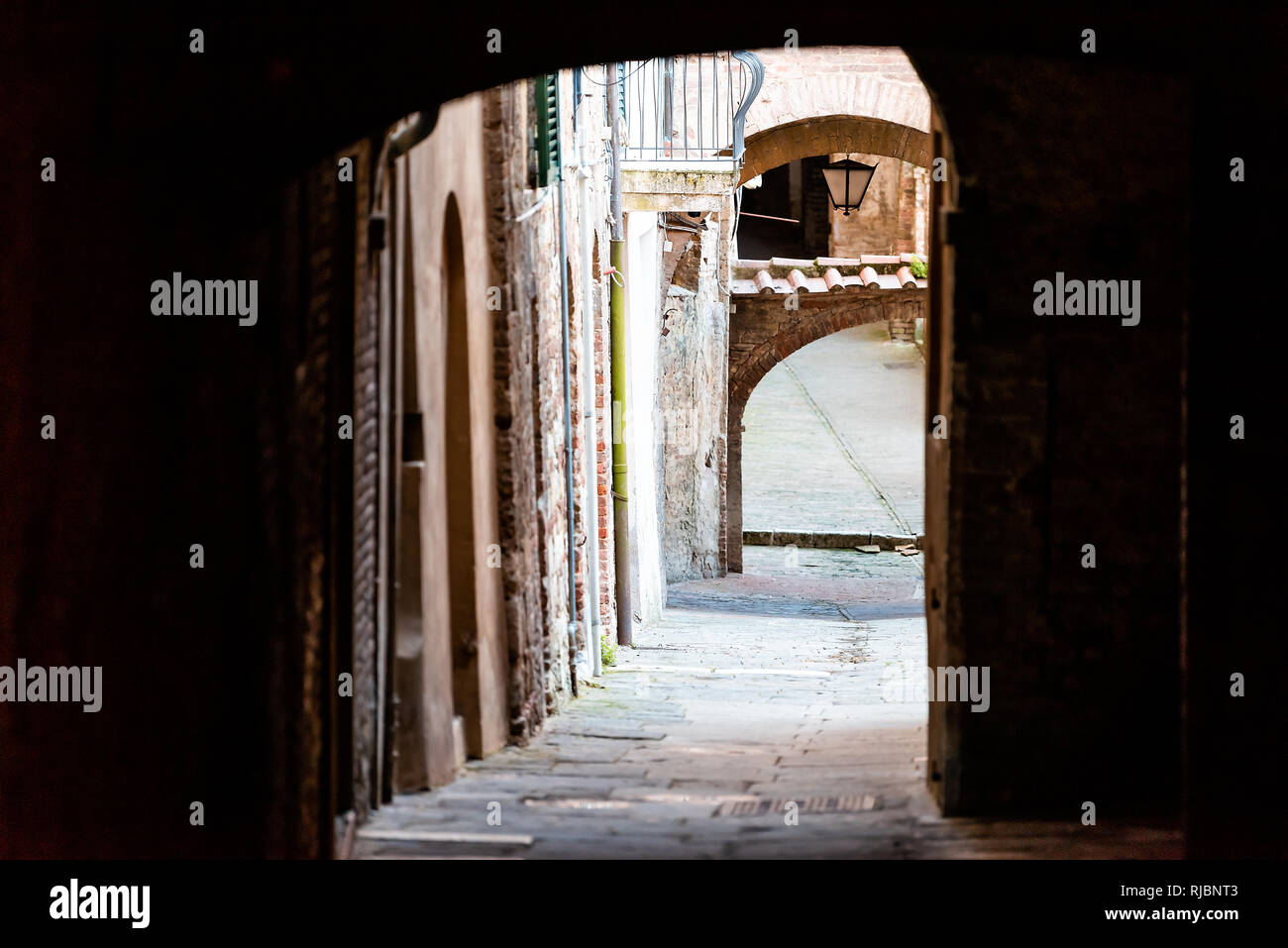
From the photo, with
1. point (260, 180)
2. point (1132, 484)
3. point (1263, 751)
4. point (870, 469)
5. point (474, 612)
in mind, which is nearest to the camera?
point (1263, 751)

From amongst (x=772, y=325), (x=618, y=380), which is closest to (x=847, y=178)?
(x=772, y=325)

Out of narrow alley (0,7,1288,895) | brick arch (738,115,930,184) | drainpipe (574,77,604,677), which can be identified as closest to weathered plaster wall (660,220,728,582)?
brick arch (738,115,930,184)

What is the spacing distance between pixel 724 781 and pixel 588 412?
418 centimetres

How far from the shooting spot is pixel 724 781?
6852 mm

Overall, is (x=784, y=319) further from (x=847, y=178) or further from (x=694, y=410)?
(x=847, y=178)

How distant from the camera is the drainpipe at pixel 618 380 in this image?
12.1 metres

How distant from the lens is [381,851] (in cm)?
540

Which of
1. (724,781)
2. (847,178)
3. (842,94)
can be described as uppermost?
(842,94)

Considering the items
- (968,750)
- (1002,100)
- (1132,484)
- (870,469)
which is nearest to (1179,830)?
(968,750)

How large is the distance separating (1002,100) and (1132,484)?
4.82ft

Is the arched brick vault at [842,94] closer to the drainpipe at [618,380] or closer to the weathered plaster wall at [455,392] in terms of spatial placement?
the drainpipe at [618,380]

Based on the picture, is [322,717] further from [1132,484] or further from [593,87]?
[593,87]

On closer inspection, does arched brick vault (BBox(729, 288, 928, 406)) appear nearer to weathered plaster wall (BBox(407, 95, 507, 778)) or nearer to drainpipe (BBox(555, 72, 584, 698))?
drainpipe (BBox(555, 72, 584, 698))

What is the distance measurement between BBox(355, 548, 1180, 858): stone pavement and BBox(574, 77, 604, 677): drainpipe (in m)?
0.44
